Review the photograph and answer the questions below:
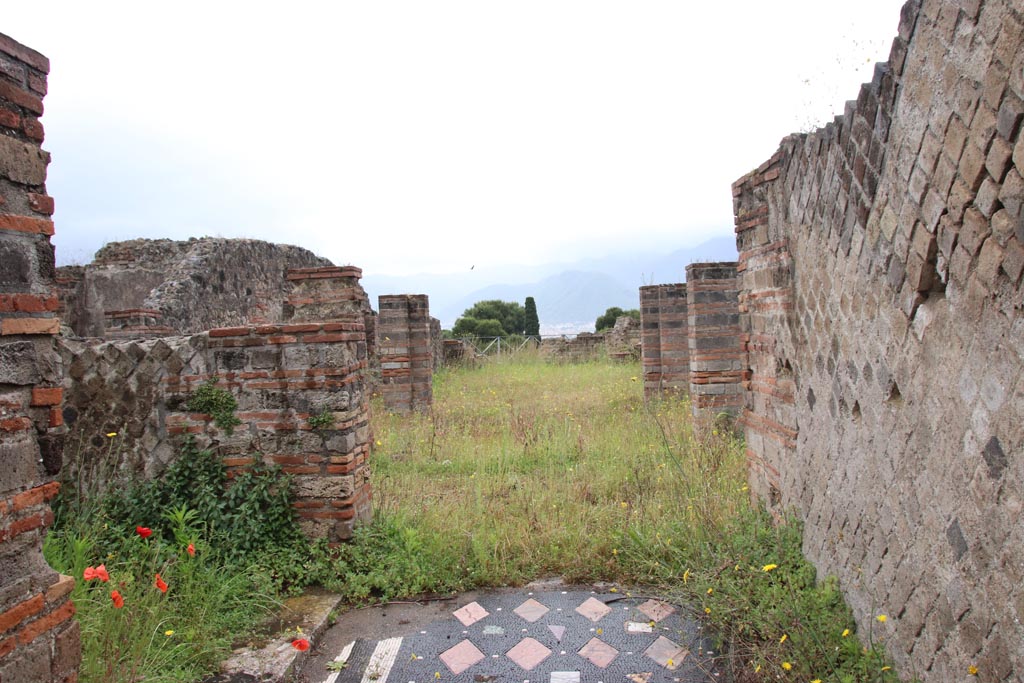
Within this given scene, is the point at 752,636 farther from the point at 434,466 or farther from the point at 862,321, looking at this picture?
the point at 434,466

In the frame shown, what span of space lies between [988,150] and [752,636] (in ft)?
8.63

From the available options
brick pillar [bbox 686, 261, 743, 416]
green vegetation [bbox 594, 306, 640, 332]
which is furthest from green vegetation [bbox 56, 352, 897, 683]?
green vegetation [bbox 594, 306, 640, 332]

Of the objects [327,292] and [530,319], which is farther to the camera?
[530,319]

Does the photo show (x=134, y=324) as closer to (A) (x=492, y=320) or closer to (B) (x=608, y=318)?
(A) (x=492, y=320)

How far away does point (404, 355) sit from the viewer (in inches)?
470

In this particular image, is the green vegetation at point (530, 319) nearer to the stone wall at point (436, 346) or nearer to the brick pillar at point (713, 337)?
the stone wall at point (436, 346)

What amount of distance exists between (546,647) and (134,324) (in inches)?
395

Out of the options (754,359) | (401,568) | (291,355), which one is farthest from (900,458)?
(291,355)

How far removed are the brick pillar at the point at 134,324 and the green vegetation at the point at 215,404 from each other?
281 inches

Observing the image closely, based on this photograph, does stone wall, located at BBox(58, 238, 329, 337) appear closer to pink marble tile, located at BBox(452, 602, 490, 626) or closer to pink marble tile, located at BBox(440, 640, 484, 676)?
pink marble tile, located at BBox(452, 602, 490, 626)

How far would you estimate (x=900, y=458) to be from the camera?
2816 millimetres

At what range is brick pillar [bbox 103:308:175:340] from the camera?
36.4ft

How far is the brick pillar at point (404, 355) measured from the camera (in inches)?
471

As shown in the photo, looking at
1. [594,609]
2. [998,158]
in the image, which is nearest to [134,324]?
[594,609]
